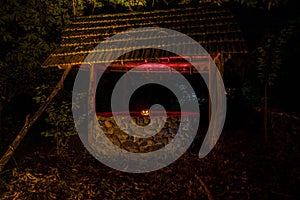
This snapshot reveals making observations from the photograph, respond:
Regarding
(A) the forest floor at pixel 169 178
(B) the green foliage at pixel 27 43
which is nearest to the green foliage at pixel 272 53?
(A) the forest floor at pixel 169 178

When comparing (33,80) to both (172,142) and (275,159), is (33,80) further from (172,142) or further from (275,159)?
(275,159)

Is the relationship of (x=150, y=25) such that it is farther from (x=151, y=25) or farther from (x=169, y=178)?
(x=169, y=178)

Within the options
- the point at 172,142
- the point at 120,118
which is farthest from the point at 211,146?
the point at 120,118

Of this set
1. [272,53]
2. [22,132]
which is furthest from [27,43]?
[272,53]

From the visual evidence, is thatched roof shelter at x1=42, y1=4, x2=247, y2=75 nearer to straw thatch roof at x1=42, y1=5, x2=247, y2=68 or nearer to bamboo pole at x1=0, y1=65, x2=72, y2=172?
straw thatch roof at x1=42, y1=5, x2=247, y2=68

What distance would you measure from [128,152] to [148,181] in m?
2.39

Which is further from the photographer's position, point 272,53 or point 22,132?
point 272,53

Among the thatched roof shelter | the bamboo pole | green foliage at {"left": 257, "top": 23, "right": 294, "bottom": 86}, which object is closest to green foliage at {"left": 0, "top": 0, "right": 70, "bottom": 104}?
the thatched roof shelter

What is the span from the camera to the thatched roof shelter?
8000mm

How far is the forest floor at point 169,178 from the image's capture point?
6973mm

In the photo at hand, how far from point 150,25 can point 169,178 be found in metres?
4.57

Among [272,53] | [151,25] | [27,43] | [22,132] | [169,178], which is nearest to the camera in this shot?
[169,178]

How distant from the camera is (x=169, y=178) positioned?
25.6ft

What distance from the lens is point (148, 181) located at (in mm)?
7820
